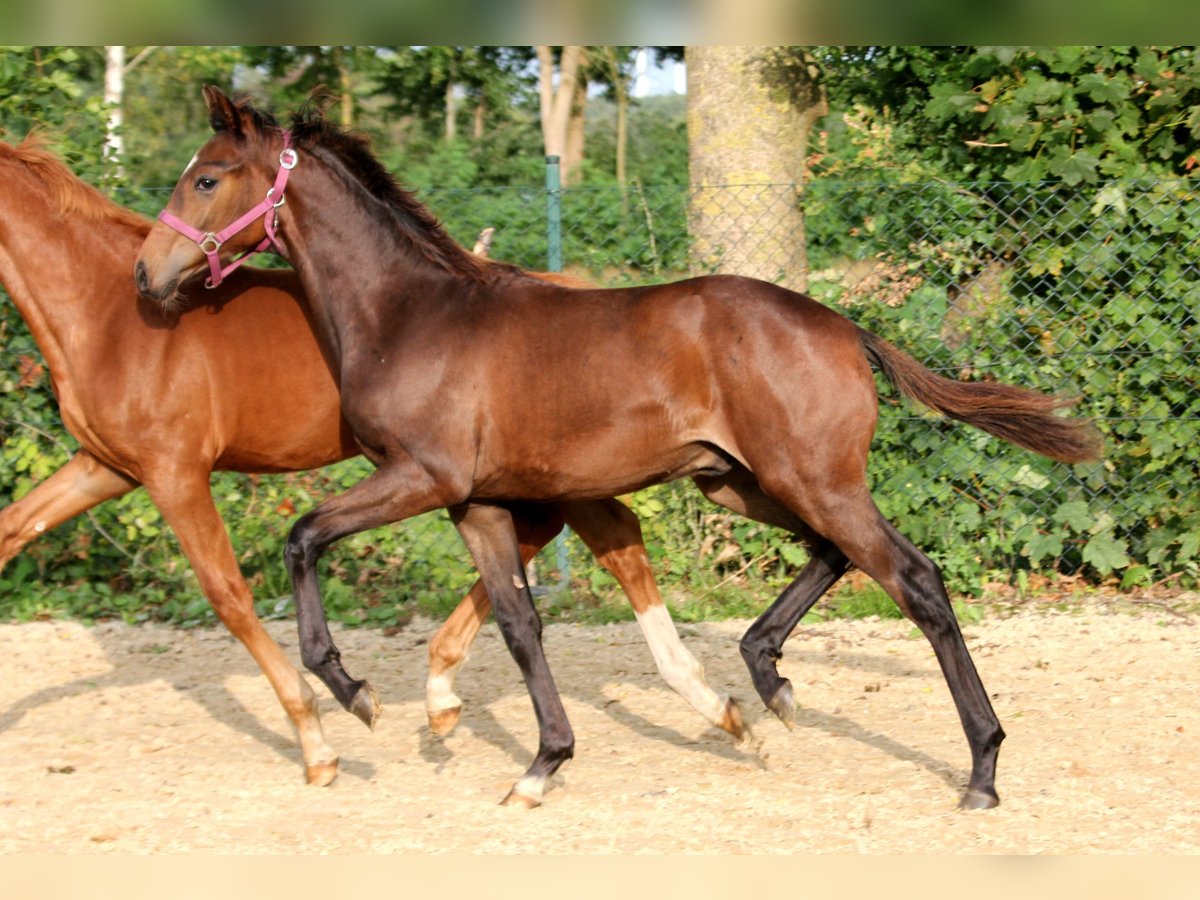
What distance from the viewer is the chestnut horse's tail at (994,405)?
4.33 m

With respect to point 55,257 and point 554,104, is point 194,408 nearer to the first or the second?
point 55,257

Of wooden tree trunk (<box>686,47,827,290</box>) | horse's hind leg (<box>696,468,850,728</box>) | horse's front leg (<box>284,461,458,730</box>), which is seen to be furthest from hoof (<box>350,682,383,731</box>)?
wooden tree trunk (<box>686,47,827,290</box>)

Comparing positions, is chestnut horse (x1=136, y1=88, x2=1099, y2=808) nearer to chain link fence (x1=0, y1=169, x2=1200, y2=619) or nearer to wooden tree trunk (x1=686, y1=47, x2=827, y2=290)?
chain link fence (x1=0, y1=169, x2=1200, y2=619)

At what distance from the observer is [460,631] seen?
15.9ft

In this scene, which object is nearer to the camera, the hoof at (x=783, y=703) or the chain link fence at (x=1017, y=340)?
the hoof at (x=783, y=703)

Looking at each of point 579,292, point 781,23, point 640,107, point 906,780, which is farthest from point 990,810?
point 640,107

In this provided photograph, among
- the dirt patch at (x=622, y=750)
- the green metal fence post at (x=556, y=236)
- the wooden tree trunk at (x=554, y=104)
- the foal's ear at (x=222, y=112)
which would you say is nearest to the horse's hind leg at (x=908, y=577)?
the dirt patch at (x=622, y=750)

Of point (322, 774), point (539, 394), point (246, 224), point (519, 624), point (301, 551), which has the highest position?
point (246, 224)

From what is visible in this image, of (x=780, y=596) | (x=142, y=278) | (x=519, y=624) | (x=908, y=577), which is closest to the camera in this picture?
(x=908, y=577)

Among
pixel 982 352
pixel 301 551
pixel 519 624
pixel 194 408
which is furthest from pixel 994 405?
pixel 194 408

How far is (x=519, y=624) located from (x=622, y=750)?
803 mm

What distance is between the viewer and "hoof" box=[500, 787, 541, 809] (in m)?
4.28

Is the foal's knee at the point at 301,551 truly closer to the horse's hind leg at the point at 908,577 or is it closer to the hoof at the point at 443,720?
the hoof at the point at 443,720

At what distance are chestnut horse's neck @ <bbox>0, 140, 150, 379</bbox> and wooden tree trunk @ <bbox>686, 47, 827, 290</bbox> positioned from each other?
3192mm
